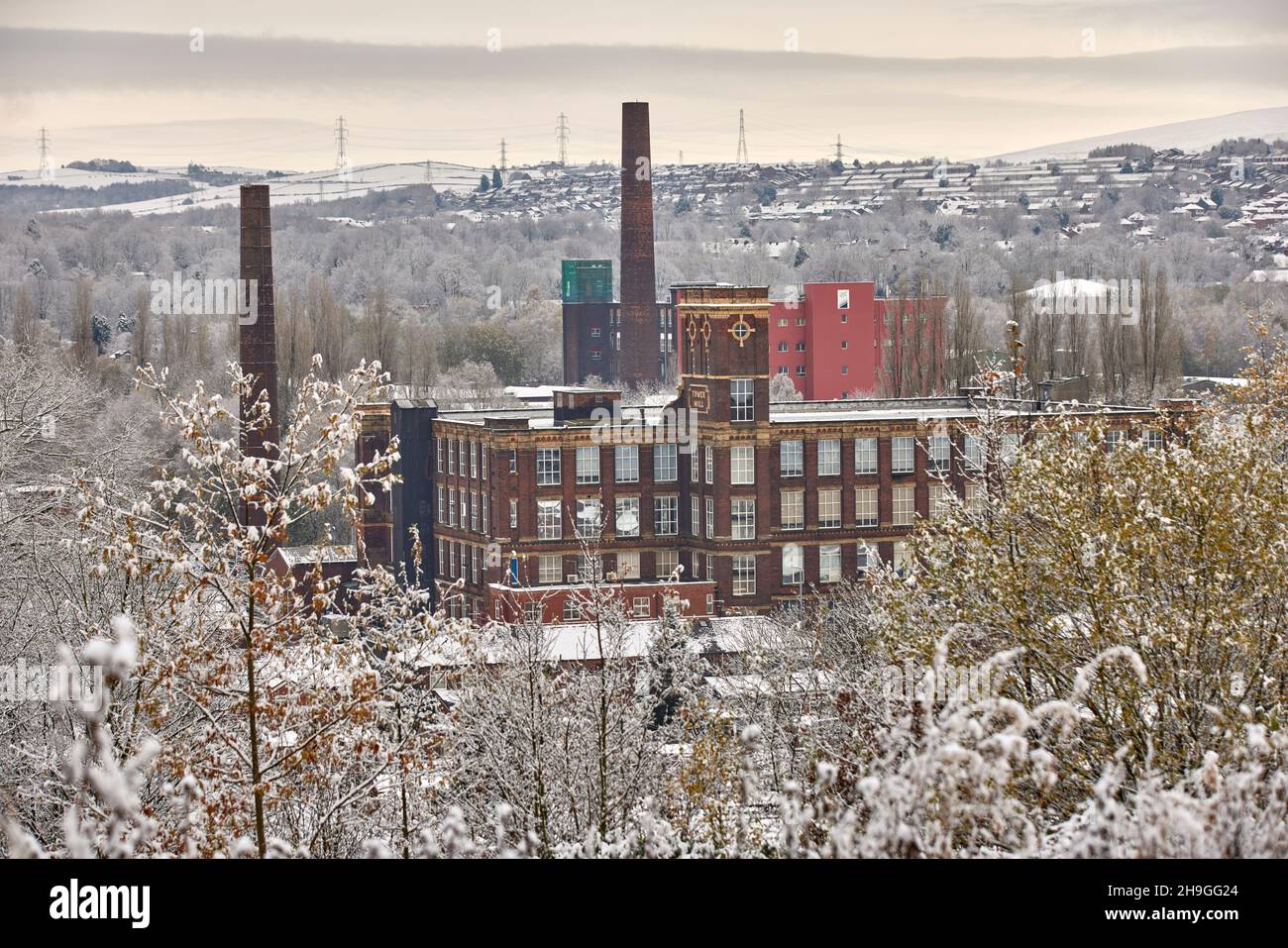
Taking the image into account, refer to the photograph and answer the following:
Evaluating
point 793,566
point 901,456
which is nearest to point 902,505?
point 901,456

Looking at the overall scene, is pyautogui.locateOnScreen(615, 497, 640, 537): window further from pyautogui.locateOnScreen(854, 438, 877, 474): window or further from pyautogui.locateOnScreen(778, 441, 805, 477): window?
pyautogui.locateOnScreen(854, 438, 877, 474): window

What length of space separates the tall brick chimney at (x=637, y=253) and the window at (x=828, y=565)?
26.2 meters

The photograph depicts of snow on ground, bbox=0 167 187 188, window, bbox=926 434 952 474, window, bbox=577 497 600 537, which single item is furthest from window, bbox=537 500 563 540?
snow on ground, bbox=0 167 187 188

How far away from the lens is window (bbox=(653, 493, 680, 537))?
44281 millimetres

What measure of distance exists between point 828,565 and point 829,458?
104 inches

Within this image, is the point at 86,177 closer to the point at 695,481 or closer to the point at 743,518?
the point at 695,481

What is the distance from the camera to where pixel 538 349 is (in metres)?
94.7

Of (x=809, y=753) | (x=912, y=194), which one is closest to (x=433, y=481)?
(x=809, y=753)

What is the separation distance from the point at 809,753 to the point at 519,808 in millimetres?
3746

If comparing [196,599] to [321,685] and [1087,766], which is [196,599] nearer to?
[321,685]

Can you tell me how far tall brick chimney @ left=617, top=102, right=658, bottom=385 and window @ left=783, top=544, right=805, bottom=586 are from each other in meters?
26.3

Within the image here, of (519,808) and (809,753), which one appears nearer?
(519,808)
